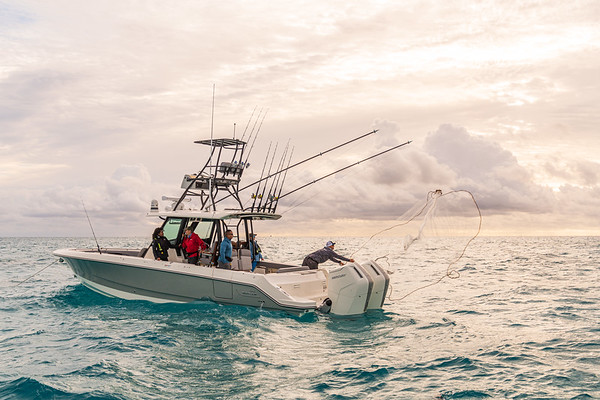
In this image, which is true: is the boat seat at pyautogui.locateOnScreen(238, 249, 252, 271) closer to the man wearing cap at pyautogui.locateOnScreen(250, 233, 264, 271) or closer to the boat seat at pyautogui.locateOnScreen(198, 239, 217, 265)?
the man wearing cap at pyautogui.locateOnScreen(250, 233, 264, 271)

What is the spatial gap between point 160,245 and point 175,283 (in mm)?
1278

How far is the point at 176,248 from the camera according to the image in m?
14.8

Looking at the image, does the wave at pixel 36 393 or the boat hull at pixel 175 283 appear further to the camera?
the boat hull at pixel 175 283

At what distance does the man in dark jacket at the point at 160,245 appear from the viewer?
47.8 ft

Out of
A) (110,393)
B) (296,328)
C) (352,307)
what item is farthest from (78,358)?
(352,307)

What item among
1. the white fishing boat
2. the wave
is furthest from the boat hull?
the wave

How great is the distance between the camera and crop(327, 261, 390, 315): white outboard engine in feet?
40.0

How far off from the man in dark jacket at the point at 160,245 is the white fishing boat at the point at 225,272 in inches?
9.6

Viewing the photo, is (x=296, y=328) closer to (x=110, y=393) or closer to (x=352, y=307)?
(x=352, y=307)

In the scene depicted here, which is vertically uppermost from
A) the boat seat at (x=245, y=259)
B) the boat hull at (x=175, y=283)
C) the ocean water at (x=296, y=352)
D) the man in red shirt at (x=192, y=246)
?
the man in red shirt at (x=192, y=246)

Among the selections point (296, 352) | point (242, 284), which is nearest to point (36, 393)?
point (296, 352)

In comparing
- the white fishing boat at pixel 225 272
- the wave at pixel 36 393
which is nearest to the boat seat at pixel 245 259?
the white fishing boat at pixel 225 272

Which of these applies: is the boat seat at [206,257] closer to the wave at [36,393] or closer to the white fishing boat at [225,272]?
the white fishing boat at [225,272]

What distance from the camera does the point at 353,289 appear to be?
12.2 m
